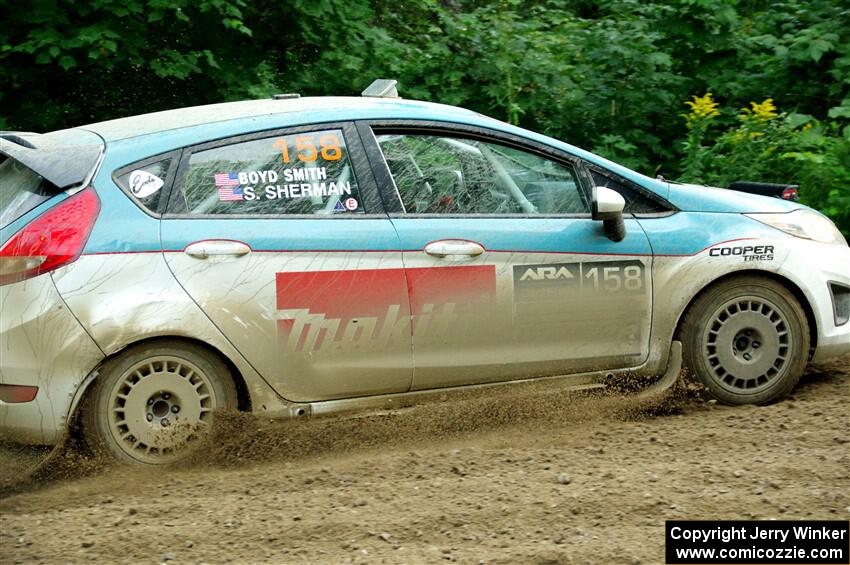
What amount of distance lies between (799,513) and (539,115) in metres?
5.83

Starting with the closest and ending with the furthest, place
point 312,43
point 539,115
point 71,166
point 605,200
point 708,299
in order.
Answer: point 71,166 → point 605,200 → point 708,299 → point 312,43 → point 539,115

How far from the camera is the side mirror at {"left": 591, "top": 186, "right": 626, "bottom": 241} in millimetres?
5281

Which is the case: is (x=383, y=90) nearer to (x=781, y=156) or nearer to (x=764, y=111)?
(x=781, y=156)

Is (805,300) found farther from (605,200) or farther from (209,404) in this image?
(209,404)

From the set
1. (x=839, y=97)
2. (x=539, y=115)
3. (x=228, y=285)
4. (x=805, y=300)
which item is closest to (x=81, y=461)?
(x=228, y=285)

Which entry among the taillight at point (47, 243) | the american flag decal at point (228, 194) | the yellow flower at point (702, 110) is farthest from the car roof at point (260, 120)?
the yellow flower at point (702, 110)

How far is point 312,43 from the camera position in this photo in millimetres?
8938

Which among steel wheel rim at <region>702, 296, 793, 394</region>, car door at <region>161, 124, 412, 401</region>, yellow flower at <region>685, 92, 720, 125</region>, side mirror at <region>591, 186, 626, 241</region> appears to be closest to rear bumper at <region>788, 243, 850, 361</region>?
steel wheel rim at <region>702, 296, 793, 394</region>

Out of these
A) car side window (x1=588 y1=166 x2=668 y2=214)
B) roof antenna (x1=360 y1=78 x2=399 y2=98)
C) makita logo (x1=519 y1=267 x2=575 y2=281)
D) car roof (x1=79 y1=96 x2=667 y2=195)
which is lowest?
makita logo (x1=519 y1=267 x2=575 y2=281)

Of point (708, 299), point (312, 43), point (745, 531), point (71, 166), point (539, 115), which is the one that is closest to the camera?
point (745, 531)

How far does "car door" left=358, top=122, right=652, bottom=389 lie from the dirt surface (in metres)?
0.26

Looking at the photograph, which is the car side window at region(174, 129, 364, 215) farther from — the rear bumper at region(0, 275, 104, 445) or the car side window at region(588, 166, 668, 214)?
the car side window at region(588, 166, 668, 214)

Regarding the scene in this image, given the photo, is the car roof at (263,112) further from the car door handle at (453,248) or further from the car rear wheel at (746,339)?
the car rear wheel at (746,339)

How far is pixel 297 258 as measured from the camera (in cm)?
500
